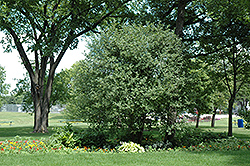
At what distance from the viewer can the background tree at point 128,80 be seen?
8359 millimetres

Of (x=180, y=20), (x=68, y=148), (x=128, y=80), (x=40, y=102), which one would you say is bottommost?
(x=68, y=148)

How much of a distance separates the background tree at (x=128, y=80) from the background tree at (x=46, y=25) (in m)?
6.28

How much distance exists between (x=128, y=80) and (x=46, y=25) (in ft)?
34.6

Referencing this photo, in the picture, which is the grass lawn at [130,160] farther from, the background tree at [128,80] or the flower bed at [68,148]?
the background tree at [128,80]

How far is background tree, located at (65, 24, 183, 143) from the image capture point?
27.4 feet

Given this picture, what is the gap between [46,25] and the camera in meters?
16.7

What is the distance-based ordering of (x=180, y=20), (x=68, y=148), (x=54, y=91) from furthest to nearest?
(x=54, y=91) < (x=180, y=20) < (x=68, y=148)

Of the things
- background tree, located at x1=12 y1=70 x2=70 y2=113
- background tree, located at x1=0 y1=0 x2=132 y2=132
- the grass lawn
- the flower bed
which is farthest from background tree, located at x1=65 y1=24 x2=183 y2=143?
background tree, located at x1=12 y1=70 x2=70 y2=113

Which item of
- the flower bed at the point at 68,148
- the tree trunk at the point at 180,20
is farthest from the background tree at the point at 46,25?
the flower bed at the point at 68,148

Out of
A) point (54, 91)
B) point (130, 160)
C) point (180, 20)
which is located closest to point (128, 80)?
point (130, 160)

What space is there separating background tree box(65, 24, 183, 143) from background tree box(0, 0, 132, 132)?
20.6 feet

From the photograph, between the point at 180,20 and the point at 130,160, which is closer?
the point at 130,160

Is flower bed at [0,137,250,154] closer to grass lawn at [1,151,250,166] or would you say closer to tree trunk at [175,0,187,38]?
grass lawn at [1,151,250,166]

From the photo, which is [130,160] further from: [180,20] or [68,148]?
[180,20]
